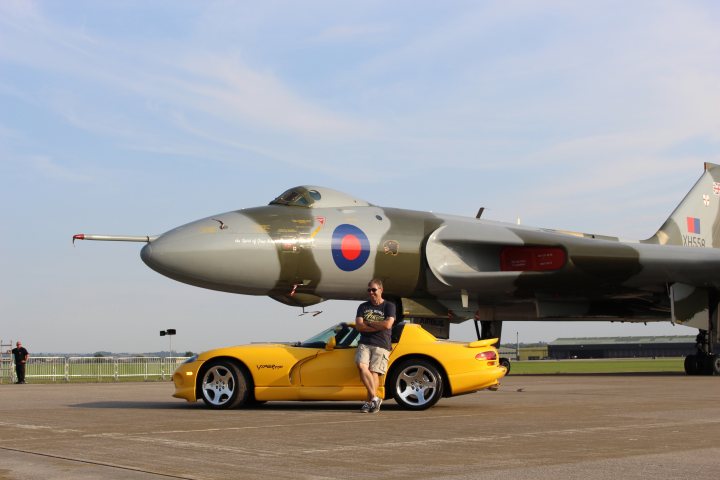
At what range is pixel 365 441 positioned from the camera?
317 inches

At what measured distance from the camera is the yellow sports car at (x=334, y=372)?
39.0 ft

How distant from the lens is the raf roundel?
2106 cm

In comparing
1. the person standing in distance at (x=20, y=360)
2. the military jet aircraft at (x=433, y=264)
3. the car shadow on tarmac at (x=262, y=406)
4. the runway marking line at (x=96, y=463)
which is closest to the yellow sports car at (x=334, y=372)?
the car shadow on tarmac at (x=262, y=406)

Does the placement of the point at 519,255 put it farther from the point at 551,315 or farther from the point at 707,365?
the point at 707,365

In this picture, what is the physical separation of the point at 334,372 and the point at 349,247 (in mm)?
9318

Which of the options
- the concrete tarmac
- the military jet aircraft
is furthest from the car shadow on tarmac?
the military jet aircraft

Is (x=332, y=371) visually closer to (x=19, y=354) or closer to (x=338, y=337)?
(x=338, y=337)

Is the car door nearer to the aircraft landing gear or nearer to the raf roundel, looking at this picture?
the raf roundel

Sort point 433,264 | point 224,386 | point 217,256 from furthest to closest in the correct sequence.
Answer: point 433,264, point 217,256, point 224,386

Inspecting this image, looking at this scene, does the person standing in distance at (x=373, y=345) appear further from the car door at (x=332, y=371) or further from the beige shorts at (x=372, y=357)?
the car door at (x=332, y=371)

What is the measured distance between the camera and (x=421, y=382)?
39.2 ft

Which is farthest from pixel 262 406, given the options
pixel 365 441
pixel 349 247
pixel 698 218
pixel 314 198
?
pixel 698 218

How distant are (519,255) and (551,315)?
3.05 meters

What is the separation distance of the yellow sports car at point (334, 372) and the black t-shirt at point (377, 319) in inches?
16.9
